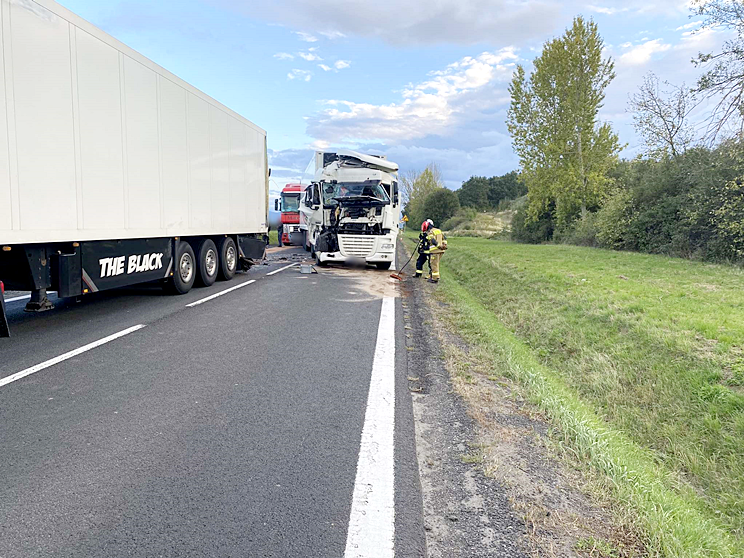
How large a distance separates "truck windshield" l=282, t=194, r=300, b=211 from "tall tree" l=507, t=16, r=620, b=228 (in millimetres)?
14864

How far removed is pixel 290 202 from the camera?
30.5 m

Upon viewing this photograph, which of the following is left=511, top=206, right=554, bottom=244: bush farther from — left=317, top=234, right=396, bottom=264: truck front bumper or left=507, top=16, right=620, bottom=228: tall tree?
left=317, top=234, right=396, bottom=264: truck front bumper

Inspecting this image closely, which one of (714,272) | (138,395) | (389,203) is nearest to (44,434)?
(138,395)

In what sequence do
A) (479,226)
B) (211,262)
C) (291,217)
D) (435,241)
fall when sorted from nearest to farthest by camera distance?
(211,262), (435,241), (291,217), (479,226)

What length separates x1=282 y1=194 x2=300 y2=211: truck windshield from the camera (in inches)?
1195

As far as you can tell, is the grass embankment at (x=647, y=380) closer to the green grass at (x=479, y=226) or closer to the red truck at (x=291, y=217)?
the red truck at (x=291, y=217)

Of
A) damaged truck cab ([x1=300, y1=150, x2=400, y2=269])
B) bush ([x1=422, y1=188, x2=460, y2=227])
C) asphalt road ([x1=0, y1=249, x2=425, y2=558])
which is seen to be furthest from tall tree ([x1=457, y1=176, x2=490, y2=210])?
asphalt road ([x1=0, y1=249, x2=425, y2=558])

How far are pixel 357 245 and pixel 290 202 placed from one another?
15.9 m

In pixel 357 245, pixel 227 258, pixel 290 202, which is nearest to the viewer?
pixel 227 258

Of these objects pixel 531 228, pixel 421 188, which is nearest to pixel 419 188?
pixel 421 188

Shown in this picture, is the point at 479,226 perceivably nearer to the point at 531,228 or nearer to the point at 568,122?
the point at 531,228

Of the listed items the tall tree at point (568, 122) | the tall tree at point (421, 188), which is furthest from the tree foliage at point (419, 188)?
the tall tree at point (568, 122)

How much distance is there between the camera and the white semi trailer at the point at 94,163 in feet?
19.0

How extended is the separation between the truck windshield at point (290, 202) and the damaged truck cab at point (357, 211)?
13663 mm
